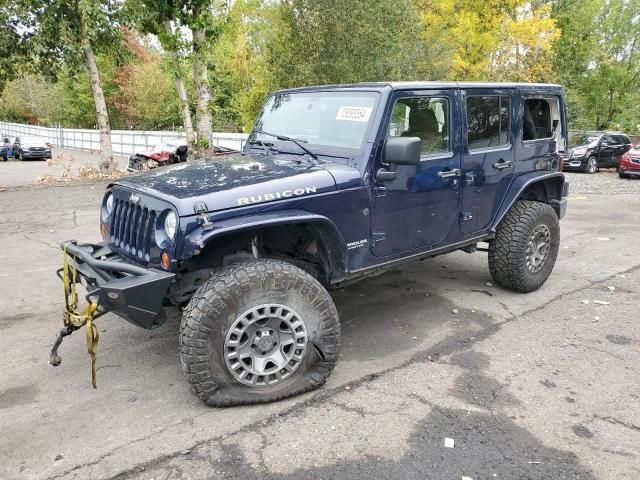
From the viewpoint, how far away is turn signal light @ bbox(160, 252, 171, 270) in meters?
3.09

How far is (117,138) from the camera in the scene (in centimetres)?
3141

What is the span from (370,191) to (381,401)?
1.47 meters

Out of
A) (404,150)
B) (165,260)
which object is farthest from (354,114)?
(165,260)

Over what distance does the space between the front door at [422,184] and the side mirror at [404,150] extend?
0.61 feet

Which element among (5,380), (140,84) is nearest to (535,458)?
(5,380)

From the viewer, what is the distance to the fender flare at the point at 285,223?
3006 millimetres

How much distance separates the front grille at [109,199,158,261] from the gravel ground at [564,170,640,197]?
12.5 meters

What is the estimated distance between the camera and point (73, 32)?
14.1 m

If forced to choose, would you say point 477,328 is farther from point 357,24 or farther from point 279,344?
point 357,24

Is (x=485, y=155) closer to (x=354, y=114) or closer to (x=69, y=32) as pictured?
(x=354, y=114)

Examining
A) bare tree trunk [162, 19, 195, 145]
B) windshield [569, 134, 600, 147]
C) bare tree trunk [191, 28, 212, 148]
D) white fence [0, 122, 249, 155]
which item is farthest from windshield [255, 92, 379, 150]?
windshield [569, 134, 600, 147]

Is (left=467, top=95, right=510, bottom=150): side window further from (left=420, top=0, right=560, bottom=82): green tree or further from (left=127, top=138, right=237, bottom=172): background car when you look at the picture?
(left=420, top=0, right=560, bottom=82): green tree

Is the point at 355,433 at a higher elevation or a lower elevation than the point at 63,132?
lower

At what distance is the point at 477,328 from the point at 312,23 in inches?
712
